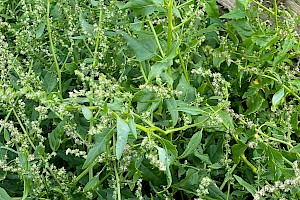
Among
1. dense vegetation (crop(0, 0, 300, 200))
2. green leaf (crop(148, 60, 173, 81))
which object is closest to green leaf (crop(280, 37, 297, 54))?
dense vegetation (crop(0, 0, 300, 200))

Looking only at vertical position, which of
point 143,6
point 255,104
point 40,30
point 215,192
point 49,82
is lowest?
point 215,192

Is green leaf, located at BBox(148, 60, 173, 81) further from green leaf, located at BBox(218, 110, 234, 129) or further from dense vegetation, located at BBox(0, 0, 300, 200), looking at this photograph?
green leaf, located at BBox(218, 110, 234, 129)

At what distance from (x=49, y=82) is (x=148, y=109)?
1.20 feet

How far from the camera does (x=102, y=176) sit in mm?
1458

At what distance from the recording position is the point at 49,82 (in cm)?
155

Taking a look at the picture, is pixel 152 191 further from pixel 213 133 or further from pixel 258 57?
pixel 258 57

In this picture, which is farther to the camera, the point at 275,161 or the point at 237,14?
the point at 237,14

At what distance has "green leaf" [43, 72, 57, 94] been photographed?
1.54 metres

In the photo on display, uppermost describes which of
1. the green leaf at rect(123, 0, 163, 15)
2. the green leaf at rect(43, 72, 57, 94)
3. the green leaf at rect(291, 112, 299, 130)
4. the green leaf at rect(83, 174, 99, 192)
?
the green leaf at rect(123, 0, 163, 15)

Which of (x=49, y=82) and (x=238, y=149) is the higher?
(x=49, y=82)

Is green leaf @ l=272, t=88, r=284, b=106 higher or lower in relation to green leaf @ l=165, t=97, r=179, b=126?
lower

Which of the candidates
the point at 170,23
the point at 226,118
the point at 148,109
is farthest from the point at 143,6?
the point at 226,118

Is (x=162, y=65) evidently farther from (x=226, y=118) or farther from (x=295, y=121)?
(x=295, y=121)

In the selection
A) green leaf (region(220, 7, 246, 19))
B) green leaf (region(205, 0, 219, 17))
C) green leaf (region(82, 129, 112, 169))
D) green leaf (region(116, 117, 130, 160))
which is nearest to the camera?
green leaf (region(116, 117, 130, 160))
